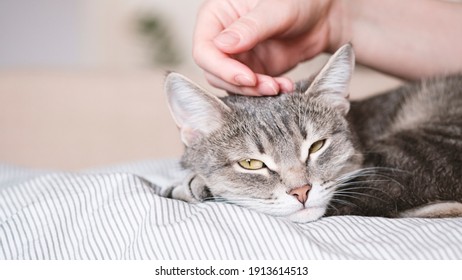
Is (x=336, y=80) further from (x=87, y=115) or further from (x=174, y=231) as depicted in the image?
(x=87, y=115)

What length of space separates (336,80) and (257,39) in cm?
23

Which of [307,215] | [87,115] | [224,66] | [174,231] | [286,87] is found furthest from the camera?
[87,115]

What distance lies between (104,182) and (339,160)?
0.54 m

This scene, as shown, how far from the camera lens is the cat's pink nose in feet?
3.43

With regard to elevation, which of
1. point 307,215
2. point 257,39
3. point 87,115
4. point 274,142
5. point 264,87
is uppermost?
point 257,39

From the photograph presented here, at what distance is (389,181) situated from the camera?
1134 mm

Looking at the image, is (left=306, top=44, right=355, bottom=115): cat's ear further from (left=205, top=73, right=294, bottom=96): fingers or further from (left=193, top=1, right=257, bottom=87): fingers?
(left=193, top=1, right=257, bottom=87): fingers

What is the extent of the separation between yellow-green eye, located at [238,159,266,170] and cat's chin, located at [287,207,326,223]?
0.14 meters

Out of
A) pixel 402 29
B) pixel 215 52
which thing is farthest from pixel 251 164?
pixel 402 29

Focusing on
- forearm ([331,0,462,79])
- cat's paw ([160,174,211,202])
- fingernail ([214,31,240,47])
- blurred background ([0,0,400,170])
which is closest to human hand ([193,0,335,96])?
fingernail ([214,31,240,47])

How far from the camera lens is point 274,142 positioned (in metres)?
1.12

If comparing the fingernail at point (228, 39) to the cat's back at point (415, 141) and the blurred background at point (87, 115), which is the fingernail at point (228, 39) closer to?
the cat's back at point (415, 141)

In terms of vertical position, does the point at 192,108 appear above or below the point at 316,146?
above

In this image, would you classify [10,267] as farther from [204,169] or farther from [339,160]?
[339,160]
